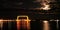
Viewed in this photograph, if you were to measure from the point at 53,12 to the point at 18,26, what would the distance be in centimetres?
41

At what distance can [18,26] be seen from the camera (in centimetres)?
236

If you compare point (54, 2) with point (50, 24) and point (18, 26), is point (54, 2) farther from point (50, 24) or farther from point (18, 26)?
point (18, 26)

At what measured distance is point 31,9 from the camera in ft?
7.75

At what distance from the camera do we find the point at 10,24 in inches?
93.0

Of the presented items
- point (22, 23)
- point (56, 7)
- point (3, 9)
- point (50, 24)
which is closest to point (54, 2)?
point (56, 7)

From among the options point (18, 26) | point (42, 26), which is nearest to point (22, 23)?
point (18, 26)

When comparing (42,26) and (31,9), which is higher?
(31,9)

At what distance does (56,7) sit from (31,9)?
275mm

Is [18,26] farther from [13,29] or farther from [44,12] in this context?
[44,12]

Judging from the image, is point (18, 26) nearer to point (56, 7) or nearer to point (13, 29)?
point (13, 29)

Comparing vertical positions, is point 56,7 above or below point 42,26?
above

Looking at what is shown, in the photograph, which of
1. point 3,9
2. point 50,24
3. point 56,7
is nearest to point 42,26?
point 50,24

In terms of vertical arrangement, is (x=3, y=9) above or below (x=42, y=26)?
above

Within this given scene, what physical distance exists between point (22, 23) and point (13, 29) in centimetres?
12
